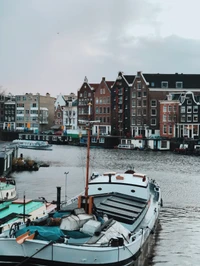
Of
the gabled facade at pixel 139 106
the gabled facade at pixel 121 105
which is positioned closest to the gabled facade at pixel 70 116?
the gabled facade at pixel 121 105

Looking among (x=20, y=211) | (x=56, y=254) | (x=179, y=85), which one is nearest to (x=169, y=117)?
(x=179, y=85)

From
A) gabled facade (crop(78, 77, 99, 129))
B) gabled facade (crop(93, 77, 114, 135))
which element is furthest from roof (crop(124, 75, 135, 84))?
gabled facade (crop(78, 77, 99, 129))

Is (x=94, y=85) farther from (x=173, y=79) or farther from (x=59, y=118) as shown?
(x=173, y=79)

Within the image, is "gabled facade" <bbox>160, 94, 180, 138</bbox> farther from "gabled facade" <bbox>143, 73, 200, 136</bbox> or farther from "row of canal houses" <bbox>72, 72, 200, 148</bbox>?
"gabled facade" <bbox>143, 73, 200, 136</bbox>

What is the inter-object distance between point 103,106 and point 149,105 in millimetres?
12026

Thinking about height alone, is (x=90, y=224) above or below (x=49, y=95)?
below

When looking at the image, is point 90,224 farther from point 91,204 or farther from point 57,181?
point 57,181

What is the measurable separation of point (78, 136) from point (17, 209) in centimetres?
8160

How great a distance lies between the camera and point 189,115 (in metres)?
88.1

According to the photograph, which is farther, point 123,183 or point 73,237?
point 123,183

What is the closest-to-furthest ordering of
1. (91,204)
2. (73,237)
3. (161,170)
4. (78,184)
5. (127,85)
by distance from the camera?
(73,237) → (91,204) → (78,184) → (161,170) → (127,85)

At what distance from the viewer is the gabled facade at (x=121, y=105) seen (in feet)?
325

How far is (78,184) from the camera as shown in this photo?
39.0 m

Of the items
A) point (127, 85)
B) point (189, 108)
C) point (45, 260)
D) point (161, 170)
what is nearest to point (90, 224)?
point (45, 260)
